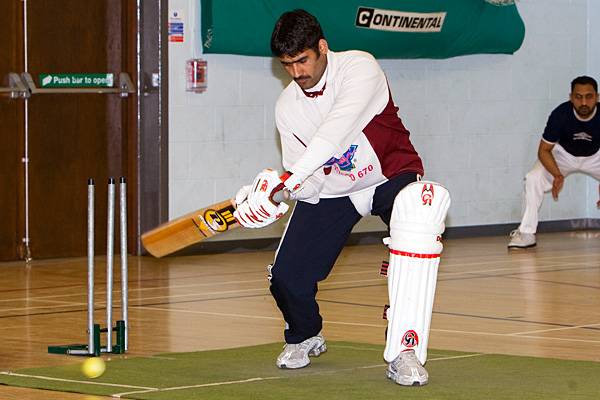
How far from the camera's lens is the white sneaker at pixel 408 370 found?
5215 mm

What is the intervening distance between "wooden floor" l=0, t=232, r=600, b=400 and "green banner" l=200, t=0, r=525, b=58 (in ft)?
6.14

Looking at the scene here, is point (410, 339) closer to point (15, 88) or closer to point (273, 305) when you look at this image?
point (273, 305)

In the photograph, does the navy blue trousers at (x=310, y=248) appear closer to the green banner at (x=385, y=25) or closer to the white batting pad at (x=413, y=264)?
the white batting pad at (x=413, y=264)

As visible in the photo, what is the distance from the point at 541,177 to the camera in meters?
12.3

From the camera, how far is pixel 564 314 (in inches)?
308

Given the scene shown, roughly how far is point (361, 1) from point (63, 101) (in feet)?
9.38

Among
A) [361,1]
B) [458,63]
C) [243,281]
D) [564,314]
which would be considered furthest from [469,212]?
[564,314]

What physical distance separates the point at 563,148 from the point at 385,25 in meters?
2.04

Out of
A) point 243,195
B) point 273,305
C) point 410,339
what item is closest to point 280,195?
point 243,195

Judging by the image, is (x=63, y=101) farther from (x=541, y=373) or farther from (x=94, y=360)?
(x=541, y=373)

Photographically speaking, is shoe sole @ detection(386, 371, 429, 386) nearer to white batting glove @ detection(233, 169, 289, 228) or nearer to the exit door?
white batting glove @ detection(233, 169, 289, 228)

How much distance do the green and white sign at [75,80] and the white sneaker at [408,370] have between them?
6212 mm

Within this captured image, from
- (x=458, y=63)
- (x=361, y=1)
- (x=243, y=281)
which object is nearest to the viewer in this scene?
(x=243, y=281)

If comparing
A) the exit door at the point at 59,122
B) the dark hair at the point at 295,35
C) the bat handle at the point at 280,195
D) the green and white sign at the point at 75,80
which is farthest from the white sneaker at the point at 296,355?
the green and white sign at the point at 75,80
